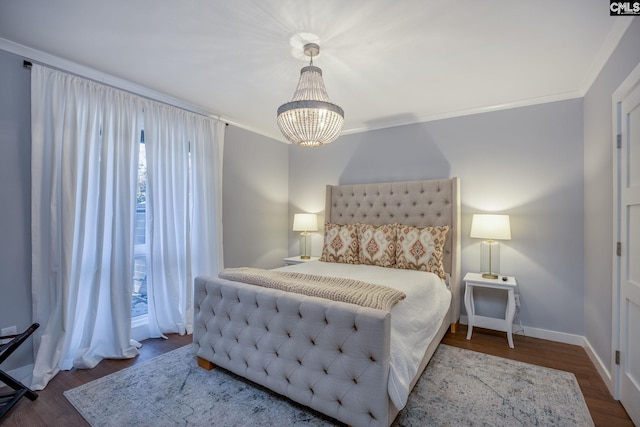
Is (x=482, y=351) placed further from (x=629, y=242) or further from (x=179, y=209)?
(x=179, y=209)

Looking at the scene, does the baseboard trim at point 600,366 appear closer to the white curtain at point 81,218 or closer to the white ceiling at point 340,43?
the white ceiling at point 340,43

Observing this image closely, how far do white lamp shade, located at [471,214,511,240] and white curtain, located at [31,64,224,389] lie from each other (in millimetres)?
2924

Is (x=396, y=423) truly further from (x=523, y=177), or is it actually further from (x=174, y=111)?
(x=174, y=111)

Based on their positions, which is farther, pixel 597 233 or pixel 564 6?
pixel 597 233

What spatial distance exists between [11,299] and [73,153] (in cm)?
116

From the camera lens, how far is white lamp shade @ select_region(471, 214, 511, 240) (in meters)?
2.95

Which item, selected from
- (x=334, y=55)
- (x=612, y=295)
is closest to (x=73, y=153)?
(x=334, y=55)

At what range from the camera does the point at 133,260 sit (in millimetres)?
2805

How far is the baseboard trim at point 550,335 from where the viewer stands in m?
2.90

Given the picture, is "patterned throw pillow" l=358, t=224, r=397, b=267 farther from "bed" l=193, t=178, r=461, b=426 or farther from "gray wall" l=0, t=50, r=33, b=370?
"gray wall" l=0, t=50, r=33, b=370

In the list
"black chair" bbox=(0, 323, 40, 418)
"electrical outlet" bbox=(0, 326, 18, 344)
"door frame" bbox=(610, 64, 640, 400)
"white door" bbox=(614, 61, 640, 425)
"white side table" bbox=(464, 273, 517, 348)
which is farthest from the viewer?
"white side table" bbox=(464, 273, 517, 348)

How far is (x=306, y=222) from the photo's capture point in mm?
4203

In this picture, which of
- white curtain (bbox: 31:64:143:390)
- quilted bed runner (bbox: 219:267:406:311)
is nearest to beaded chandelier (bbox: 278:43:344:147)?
quilted bed runner (bbox: 219:267:406:311)

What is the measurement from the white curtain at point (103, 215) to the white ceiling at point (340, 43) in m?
0.34
